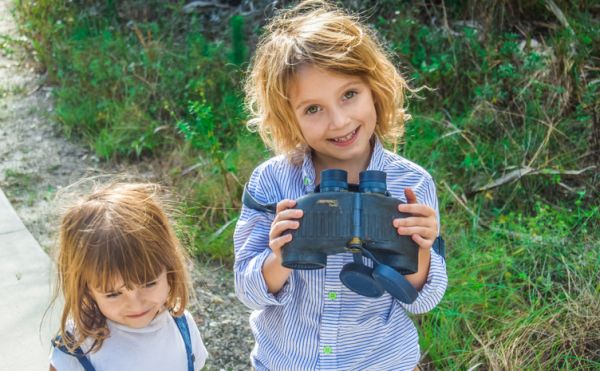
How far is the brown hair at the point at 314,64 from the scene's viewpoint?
2.21 m

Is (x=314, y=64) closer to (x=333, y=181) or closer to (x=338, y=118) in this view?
(x=338, y=118)

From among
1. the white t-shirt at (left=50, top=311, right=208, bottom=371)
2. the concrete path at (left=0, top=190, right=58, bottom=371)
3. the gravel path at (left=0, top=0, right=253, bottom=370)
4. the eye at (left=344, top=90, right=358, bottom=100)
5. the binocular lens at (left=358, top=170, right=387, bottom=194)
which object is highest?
the eye at (left=344, top=90, right=358, bottom=100)

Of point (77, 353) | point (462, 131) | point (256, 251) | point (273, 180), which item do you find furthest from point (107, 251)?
point (462, 131)

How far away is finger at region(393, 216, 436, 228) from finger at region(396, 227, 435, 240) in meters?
0.01

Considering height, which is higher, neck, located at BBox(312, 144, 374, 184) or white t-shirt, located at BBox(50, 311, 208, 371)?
neck, located at BBox(312, 144, 374, 184)

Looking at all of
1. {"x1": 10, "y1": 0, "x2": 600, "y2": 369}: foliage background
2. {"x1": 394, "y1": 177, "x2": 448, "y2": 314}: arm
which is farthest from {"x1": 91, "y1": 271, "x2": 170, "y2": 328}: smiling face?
{"x1": 10, "y1": 0, "x2": 600, "y2": 369}: foliage background

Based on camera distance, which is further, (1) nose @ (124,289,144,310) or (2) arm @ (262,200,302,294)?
(1) nose @ (124,289,144,310)

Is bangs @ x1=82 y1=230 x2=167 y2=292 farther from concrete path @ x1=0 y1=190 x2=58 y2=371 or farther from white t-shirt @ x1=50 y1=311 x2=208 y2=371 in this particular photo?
concrete path @ x1=0 y1=190 x2=58 y2=371

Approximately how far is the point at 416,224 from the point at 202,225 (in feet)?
7.32

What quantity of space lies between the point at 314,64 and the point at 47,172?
3.07m

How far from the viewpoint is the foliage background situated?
3.13 metres

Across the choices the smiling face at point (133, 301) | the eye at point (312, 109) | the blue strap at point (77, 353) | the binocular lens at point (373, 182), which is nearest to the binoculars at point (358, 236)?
the binocular lens at point (373, 182)

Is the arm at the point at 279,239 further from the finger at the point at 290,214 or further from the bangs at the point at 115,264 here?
the bangs at the point at 115,264

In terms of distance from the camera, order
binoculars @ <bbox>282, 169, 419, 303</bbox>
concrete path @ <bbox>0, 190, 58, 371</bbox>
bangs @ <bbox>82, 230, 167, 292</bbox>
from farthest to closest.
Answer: concrete path @ <bbox>0, 190, 58, 371</bbox> → bangs @ <bbox>82, 230, 167, 292</bbox> → binoculars @ <bbox>282, 169, 419, 303</bbox>
